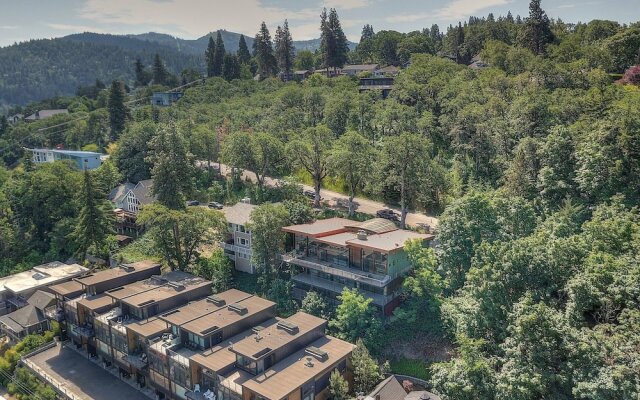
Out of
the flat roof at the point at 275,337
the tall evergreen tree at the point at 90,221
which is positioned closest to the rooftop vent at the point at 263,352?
the flat roof at the point at 275,337

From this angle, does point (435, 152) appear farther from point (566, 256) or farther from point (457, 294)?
point (566, 256)

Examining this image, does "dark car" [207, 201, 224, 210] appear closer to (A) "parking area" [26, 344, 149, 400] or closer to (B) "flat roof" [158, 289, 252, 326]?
(B) "flat roof" [158, 289, 252, 326]

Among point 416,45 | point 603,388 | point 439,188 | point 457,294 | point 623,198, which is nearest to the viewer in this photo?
point 603,388

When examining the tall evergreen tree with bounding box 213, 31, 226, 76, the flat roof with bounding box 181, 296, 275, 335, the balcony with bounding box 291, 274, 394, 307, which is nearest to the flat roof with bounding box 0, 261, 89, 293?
the flat roof with bounding box 181, 296, 275, 335

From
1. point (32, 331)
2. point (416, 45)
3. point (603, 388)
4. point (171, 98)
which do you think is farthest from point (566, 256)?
point (171, 98)

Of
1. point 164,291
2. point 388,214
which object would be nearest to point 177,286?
point 164,291

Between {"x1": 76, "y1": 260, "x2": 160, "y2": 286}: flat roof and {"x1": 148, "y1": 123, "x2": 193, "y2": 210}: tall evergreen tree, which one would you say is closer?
{"x1": 76, "y1": 260, "x2": 160, "y2": 286}: flat roof
